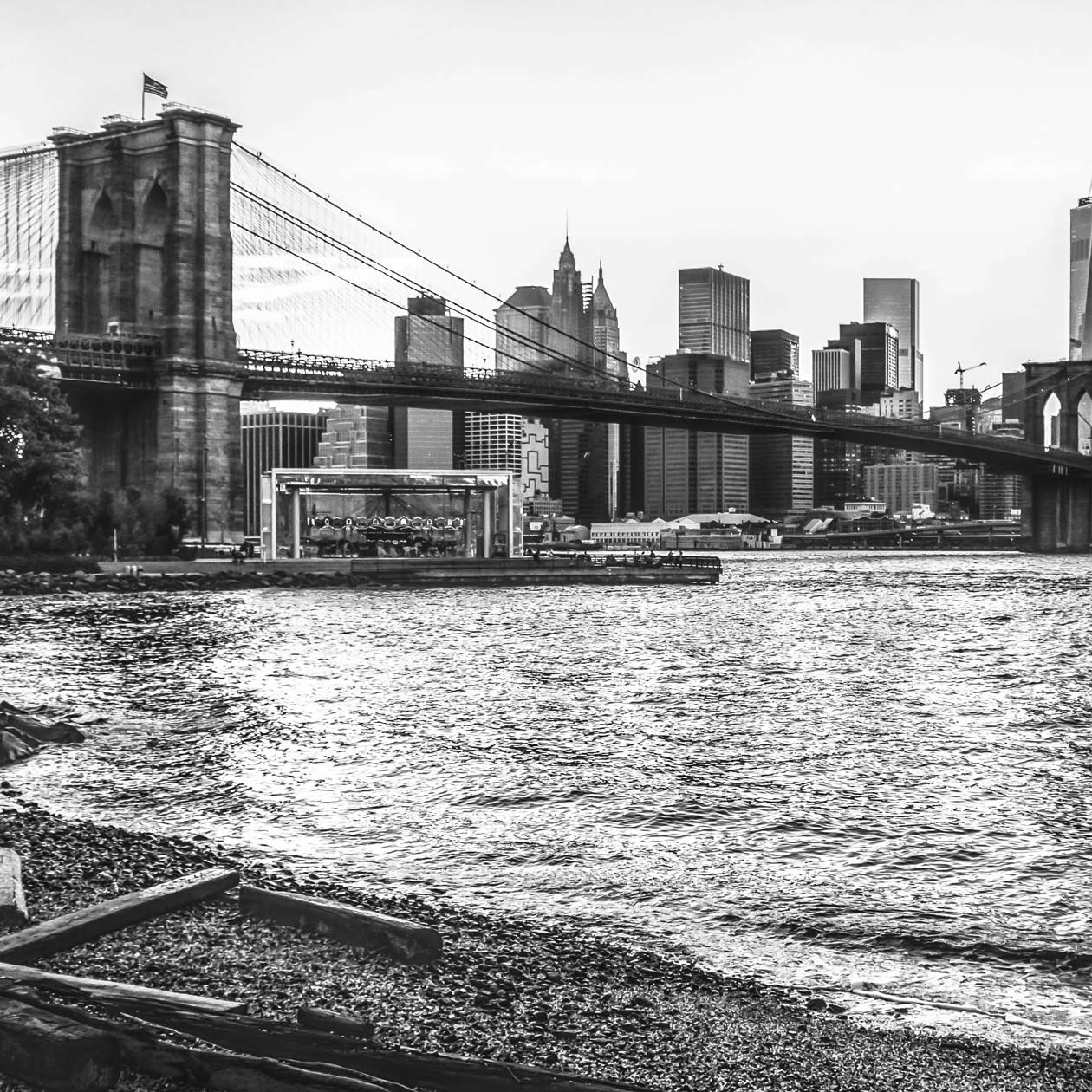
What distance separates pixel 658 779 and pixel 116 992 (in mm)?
8583

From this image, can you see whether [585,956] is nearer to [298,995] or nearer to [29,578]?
[298,995]

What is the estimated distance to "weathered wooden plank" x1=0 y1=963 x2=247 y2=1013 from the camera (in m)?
5.45

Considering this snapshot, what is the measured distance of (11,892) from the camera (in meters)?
7.14

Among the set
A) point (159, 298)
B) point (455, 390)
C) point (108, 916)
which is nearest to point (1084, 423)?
point (455, 390)

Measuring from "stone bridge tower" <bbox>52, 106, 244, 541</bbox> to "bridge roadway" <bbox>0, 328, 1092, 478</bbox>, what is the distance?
2.96ft

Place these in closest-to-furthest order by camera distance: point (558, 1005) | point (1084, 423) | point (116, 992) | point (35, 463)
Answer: point (116, 992) < point (558, 1005) < point (35, 463) < point (1084, 423)

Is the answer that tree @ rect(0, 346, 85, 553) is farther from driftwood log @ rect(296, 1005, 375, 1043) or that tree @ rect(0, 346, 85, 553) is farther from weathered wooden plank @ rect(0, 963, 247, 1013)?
driftwood log @ rect(296, 1005, 375, 1043)

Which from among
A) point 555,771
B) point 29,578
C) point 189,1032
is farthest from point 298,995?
point 29,578

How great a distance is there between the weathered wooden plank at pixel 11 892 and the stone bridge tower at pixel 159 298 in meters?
57.5

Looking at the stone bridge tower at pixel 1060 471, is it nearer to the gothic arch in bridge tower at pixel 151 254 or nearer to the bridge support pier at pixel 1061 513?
the bridge support pier at pixel 1061 513

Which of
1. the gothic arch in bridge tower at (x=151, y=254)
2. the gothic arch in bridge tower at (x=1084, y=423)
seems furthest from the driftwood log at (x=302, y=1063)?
the gothic arch in bridge tower at (x=1084, y=423)

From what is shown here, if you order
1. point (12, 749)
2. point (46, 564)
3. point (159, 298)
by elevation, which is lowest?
point (12, 749)

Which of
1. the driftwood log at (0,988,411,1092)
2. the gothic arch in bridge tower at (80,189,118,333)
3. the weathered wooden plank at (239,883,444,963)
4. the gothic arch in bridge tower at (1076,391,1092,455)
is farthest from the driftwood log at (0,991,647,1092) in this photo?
the gothic arch in bridge tower at (1076,391,1092,455)

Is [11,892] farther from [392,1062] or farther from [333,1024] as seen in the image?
[392,1062]
